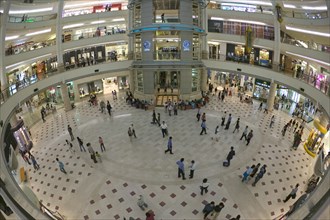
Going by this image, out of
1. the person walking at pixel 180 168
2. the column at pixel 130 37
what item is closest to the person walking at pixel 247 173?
the person walking at pixel 180 168

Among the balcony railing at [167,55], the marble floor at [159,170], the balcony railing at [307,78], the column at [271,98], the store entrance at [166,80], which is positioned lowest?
the marble floor at [159,170]

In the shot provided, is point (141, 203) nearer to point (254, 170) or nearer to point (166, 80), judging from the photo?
point (254, 170)

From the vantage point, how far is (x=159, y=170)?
1272cm

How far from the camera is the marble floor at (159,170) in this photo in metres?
10.5

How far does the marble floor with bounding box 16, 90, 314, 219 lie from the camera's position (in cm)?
1050

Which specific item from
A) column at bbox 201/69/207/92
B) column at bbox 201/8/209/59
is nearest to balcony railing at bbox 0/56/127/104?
column at bbox 201/8/209/59

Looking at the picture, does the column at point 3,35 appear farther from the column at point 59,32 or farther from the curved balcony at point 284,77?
the curved balcony at point 284,77

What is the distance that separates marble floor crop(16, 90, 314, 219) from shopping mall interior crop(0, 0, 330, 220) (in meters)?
0.07

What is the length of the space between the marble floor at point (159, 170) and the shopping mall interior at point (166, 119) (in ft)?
0.22

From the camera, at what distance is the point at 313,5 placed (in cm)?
1530

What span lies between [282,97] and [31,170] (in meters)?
22.3

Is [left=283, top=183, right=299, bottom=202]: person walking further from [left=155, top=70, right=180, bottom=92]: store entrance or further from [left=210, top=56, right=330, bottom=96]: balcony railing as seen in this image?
[left=155, top=70, right=180, bottom=92]: store entrance

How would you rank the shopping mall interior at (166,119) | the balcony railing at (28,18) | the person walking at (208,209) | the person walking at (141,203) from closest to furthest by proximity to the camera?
the person walking at (208,209), the person walking at (141,203), the shopping mall interior at (166,119), the balcony railing at (28,18)

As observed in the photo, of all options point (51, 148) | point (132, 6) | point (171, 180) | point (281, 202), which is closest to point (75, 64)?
point (132, 6)
